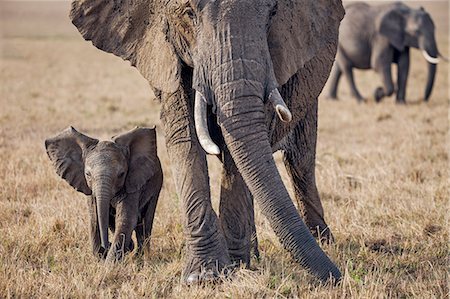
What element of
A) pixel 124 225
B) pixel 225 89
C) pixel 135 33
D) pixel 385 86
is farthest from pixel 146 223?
pixel 385 86

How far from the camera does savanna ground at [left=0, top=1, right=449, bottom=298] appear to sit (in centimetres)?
496

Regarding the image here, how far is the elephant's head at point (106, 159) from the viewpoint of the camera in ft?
19.4

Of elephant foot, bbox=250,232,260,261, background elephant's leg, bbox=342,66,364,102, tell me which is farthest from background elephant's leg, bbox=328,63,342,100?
elephant foot, bbox=250,232,260,261

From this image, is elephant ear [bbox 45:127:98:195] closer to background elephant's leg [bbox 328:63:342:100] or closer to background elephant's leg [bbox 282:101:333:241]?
background elephant's leg [bbox 282:101:333:241]

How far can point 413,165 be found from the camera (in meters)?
9.41

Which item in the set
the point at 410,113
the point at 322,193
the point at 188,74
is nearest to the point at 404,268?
the point at 188,74

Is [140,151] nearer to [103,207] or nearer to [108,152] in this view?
[108,152]

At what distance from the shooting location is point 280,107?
180 inches

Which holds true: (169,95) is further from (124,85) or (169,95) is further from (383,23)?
(124,85)

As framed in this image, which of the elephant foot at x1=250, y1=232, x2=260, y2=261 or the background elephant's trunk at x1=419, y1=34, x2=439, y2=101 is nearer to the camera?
the elephant foot at x1=250, y1=232, x2=260, y2=261

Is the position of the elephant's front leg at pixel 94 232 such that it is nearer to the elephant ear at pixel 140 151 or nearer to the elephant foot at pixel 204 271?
the elephant ear at pixel 140 151

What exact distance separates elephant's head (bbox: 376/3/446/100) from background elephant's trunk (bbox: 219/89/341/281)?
14894mm

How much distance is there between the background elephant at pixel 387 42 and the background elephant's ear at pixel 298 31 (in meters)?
12.7

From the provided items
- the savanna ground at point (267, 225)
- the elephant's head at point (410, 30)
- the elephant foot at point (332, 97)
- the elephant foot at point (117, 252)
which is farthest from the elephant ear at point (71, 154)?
the elephant's head at point (410, 30)
